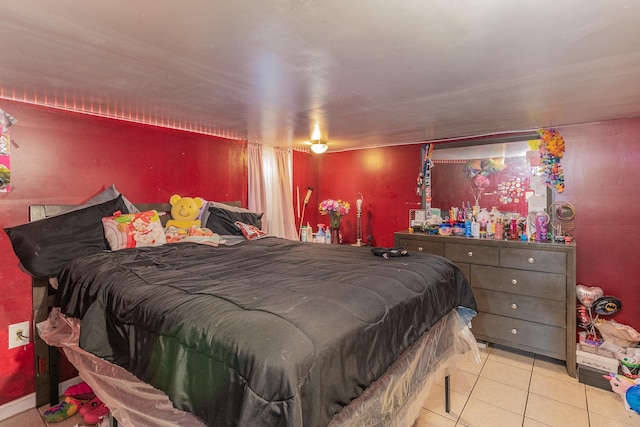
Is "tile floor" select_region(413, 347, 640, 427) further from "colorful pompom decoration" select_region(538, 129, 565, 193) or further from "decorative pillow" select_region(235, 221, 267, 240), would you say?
"decorative pillow" select_region(235, 221, 267, 240)

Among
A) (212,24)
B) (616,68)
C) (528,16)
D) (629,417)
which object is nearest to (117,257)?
(212,24)

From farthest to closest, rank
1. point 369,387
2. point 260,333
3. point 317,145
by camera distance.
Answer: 1. point 317,145
2. point 369,387
3. point 260,333

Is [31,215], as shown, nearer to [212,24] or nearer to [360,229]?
[212,24]

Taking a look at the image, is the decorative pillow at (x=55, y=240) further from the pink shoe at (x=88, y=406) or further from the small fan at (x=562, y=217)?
the small fan at (x=562, y=217)

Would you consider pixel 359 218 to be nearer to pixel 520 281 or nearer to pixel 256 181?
pixel 256 181

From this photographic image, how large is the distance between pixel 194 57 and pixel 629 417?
3.43m

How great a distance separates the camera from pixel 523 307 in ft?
9.36

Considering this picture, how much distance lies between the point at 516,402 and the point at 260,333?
2258mm

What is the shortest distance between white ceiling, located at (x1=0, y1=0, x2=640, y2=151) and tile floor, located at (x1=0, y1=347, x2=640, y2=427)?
190cm

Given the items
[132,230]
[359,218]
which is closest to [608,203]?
[359,218]

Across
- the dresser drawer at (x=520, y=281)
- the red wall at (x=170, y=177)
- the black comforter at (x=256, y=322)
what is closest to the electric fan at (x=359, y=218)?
the red wall at (x=170, y=177)

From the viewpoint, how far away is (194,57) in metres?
1.58

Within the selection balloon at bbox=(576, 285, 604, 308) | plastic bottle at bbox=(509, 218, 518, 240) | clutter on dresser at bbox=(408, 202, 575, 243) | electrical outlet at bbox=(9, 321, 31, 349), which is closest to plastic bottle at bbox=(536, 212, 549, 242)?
clutter on dresser at bbox=(408, 202, 575, 243)

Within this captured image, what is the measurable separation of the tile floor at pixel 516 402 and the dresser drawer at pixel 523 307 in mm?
423
